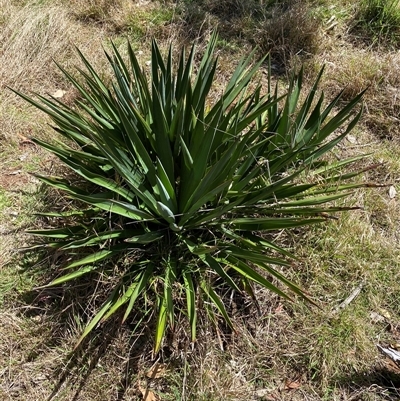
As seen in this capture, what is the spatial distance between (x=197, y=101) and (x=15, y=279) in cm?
149

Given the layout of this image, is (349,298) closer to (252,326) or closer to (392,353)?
(392,353)

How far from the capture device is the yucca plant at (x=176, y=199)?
7.16ft

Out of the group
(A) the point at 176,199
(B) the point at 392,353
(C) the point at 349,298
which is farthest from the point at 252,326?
(A) the point at 176,199

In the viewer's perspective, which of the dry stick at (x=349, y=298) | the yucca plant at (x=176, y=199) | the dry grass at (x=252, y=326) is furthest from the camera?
the dry stick at (x=349, y=298)

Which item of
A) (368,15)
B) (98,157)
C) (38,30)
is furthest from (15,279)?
(368,15)

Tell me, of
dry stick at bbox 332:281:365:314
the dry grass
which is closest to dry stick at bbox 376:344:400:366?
the dry grass

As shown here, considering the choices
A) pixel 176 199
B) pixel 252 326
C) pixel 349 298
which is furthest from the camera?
pixel 349 298

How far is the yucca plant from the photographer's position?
2.18 meters

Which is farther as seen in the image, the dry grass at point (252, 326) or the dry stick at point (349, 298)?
the dry stick at point (349, 298)

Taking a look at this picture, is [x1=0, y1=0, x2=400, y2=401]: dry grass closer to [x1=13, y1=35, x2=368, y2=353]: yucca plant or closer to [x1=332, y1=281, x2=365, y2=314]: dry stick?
[x1=332, y1=281, x2=365, y2=314]: dry stick

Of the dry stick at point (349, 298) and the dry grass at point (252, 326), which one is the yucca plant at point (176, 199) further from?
the dry stick at point (349, 298)

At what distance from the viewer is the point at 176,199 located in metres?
2.31

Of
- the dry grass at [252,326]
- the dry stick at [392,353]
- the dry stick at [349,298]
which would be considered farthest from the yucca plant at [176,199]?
the dry stick at [392,353]

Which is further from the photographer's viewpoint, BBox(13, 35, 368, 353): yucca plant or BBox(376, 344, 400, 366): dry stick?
BBox(376, 344, 400, 366): dry stick
